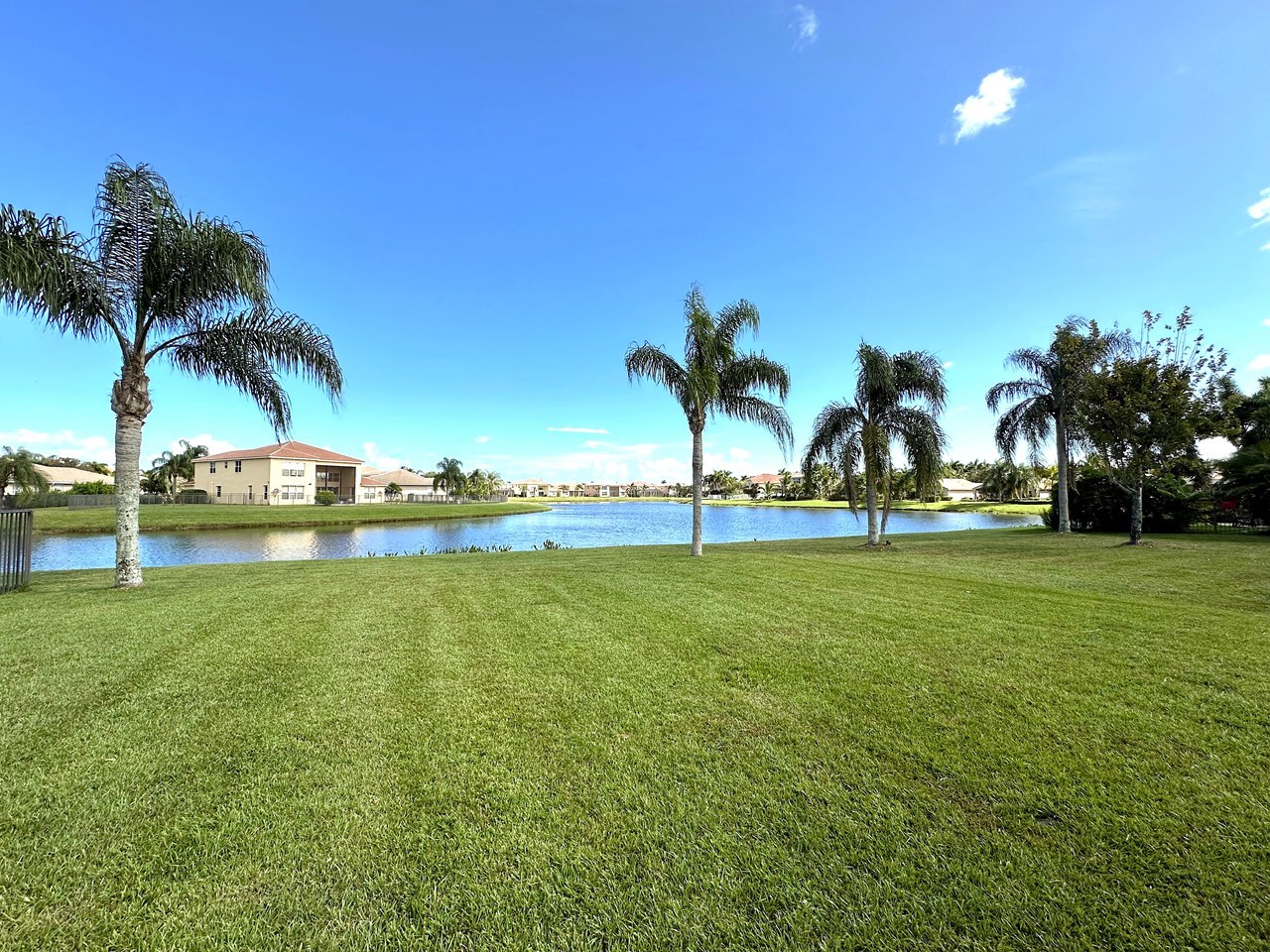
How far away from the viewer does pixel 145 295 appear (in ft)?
27.5

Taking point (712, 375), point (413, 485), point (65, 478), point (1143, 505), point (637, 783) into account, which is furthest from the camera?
point (413, 485)

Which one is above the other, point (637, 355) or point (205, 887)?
point (637, 355)

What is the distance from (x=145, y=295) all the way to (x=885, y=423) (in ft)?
53.9

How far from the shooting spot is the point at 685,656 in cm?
480

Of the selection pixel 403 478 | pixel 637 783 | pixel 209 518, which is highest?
pixel 403 478

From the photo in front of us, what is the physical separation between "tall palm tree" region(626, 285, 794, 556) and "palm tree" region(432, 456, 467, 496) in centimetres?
7147

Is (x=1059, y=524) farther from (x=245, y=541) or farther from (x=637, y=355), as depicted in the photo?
(x=245, y=541)

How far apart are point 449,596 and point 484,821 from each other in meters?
5.48

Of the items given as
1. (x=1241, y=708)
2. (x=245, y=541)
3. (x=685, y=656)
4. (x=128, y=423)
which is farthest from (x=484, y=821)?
(x=245, y=541)

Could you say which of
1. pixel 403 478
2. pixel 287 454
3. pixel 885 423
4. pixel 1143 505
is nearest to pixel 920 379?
pixel 885 423

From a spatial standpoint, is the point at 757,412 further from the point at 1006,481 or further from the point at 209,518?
the point at 1006,481

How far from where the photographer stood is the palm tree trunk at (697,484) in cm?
1287

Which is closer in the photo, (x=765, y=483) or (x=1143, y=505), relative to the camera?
(x=1143, y=505)

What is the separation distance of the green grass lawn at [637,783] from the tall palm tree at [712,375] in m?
7.84
